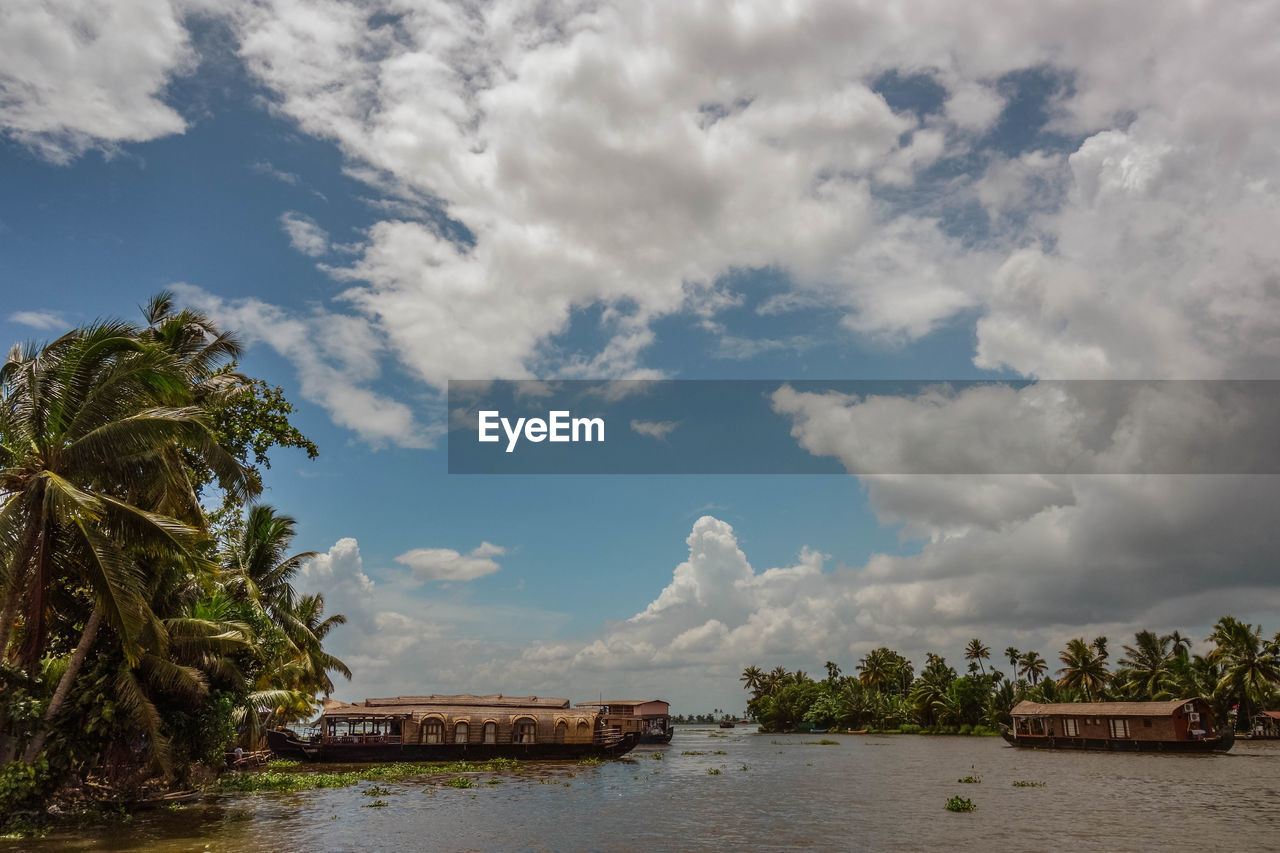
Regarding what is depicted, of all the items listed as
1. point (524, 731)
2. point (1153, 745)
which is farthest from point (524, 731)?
point (1153, 745)

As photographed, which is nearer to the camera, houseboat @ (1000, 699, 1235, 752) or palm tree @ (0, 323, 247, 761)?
palm tree @ (0, 323, 247, 761)

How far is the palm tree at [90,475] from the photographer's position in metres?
15.1

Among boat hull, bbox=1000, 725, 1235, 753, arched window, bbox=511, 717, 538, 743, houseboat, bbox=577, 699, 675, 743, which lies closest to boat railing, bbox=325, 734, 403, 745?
arched window, bbox=511, 717, 538, 743

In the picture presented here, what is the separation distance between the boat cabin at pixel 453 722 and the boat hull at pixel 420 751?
34cm

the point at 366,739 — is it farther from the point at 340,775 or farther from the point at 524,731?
the point at 524,731

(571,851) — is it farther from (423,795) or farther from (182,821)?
(423,795)

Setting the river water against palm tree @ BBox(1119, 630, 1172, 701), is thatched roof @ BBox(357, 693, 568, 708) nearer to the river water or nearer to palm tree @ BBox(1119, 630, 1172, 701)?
the river water

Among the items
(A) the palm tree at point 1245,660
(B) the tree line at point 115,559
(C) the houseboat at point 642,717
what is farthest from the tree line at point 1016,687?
(B) the tree line at point 115,559

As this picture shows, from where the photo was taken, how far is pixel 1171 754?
4775 cm

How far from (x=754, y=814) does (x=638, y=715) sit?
162ft

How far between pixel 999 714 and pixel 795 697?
38452mm

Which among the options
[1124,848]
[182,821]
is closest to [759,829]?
[1124,848]

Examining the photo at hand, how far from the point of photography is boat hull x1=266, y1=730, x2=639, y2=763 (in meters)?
42.4

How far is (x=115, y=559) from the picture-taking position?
598 inches
